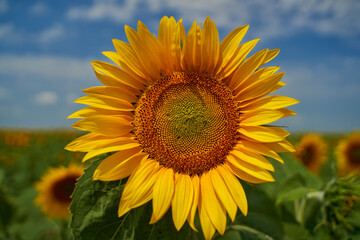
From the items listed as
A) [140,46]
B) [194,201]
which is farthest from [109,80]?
[194,201]

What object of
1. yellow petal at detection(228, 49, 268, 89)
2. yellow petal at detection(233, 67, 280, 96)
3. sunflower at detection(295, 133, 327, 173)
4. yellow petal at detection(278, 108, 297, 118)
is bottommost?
sunflower at detection(295, 133, 327, 173)

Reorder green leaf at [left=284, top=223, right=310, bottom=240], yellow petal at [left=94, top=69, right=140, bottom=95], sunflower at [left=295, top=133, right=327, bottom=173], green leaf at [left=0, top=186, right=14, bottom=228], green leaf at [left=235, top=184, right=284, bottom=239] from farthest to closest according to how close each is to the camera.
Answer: sunflower at [left=295, top=133, right=327, bottom=173]
green leaf at [left=0, top=186, right=14, bottom=228]
green leaf at [left=284, top=223, right=310, bottom=240]
green leaf at [left=235, top=184, right=284, bottom=239]
yellow petal at [left=94, top=69, right=140, bottom=95]

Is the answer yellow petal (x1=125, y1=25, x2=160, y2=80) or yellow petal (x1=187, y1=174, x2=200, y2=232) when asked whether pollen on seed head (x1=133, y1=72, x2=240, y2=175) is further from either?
yellow petal (x1=125, y1=25, x2=160, y2=80)

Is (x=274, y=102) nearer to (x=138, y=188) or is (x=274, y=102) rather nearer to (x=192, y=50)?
(x=192, y=50)

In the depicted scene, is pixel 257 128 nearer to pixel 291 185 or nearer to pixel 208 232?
pixel 208 232

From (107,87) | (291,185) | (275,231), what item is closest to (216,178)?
(107,87)

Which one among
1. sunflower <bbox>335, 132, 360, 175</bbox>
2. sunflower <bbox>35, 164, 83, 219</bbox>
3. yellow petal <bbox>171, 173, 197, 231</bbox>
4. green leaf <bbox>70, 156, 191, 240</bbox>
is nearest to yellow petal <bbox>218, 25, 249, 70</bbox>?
yellow petal <bbox>171, 173, 197, 231</bbox>

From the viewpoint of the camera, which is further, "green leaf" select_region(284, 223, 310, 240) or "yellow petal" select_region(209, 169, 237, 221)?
"green leaf" select_region(284, 223, 310, 240)

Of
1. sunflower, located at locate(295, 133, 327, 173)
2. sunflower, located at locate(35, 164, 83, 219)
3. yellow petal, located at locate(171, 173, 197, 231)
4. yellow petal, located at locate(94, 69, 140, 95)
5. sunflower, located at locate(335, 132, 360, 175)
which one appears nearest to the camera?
yellow petal, located at locate(171, 173, 197, 231)

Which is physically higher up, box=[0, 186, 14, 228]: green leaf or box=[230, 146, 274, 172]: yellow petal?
box=[230, 146, 274, 172]: yellow petal
